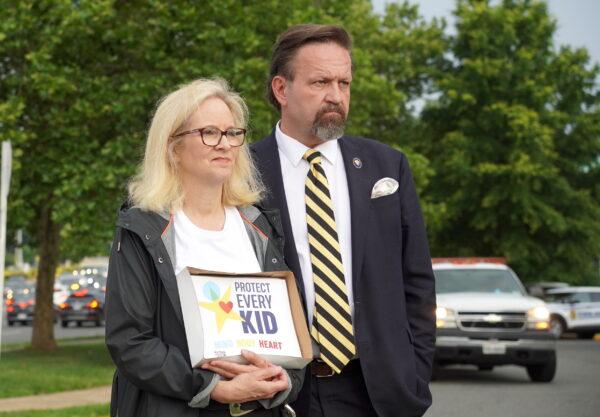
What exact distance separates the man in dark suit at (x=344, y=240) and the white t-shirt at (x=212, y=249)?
39cm

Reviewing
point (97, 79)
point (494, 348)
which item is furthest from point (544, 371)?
point (97, 79)

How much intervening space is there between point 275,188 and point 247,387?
0.99m

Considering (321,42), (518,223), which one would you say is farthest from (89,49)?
(518,223)

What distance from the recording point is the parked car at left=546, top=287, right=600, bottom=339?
104 ft

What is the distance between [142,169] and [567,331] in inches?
1168

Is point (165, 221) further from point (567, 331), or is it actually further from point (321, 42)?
point (567, 331)

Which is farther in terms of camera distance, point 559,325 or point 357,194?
point 559,325

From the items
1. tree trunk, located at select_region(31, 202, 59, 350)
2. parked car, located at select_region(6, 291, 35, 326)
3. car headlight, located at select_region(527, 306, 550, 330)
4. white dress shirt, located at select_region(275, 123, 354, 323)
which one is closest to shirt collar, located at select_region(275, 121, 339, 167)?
white dress shirt, located at select_region(275, 123, 354, 323)

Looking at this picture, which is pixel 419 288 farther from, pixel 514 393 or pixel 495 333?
pixel 495 333

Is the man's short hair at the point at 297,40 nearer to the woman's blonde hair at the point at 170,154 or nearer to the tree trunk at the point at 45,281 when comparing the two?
the woman's blonde hair at the point at 170,154

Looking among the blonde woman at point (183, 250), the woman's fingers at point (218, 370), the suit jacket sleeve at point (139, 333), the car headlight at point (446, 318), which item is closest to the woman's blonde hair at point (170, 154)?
the blonde woman at point (183, 250)

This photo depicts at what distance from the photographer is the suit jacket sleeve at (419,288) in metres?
4.17

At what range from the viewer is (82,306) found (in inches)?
1731

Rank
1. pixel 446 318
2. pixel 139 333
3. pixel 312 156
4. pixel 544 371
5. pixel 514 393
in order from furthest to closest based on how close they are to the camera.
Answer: pixel 544 371, pixel 446 318, pixel 514 393, pixel 312 156, pixel 139 333
